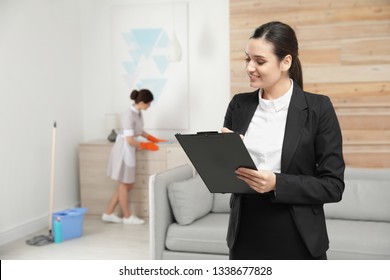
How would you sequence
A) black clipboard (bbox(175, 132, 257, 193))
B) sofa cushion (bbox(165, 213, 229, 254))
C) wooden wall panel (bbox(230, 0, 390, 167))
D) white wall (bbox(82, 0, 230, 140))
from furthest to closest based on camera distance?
white wall (bbox(82, 0, 230, 140)) < wooden wall panel (bbox(230, 0, 390, 167)) < sofa cushion (bbox(165, 213, 229, 254)) < black clipboard (bbox(175, 132, 257, 193))

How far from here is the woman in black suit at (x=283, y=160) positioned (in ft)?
4.78

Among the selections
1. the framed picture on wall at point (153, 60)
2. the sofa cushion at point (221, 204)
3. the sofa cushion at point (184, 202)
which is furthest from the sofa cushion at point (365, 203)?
the framed picture on wall at point (153, 60)

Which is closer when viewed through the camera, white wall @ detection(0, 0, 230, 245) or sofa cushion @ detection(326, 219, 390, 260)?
sofa cushion @ detection(326, 219, 390, 260)

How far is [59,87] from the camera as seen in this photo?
5254 mm

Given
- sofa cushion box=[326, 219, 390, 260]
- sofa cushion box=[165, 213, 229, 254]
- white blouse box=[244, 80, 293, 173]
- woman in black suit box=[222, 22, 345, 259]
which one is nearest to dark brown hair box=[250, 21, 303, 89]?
woman in black suit box=[222, 22, 345, 259]

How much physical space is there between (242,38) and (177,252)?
1.97 metres

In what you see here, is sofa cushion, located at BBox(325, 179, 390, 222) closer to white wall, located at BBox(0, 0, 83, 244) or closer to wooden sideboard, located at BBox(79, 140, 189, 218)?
wooden sideboard, located at BBox(79, 140, 189, 218)

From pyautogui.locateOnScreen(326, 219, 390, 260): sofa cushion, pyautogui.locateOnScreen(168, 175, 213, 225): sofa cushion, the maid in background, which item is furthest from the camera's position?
the maid in background

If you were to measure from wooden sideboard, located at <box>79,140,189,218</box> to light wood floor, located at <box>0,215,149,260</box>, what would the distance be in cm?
38

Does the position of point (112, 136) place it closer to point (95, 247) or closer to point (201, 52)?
point (201, 52)

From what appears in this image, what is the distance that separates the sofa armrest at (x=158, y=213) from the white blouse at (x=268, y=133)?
1.89 metres

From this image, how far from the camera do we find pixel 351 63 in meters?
4.34

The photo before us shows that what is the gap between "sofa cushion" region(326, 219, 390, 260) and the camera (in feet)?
10.1
